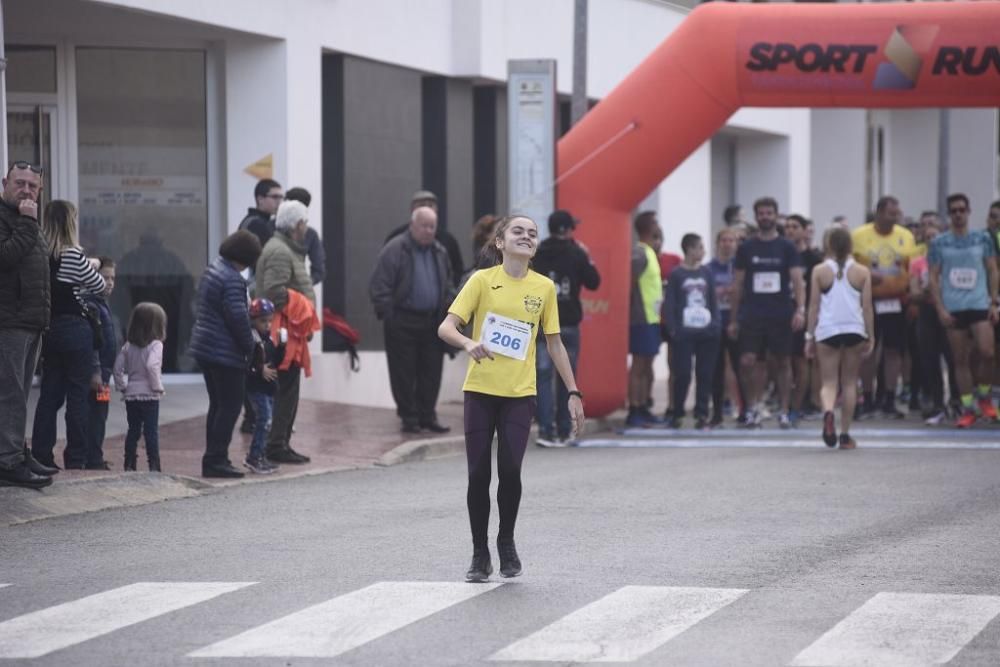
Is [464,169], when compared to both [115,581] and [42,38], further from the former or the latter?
[115,581]

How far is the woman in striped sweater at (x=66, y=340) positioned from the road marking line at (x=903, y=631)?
620 centimetres

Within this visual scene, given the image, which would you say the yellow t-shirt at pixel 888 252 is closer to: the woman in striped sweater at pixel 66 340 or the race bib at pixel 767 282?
the race bib at pixel 767 282

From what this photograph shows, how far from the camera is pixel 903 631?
7.43m

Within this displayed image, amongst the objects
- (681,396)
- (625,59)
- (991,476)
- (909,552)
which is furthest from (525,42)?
(909,552)

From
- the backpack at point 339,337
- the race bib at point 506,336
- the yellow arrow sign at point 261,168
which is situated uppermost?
the yellow arrow sign at point 261,168

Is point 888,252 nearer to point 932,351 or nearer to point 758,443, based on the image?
point 932,351

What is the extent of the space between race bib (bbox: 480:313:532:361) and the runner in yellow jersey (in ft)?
36.4

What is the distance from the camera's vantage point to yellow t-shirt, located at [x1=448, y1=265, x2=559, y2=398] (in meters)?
9.04

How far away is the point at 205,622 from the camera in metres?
7.67

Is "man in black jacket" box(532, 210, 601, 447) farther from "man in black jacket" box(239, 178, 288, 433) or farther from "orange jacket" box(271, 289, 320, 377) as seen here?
"orange jacket" box(271, 289, 320, 377)

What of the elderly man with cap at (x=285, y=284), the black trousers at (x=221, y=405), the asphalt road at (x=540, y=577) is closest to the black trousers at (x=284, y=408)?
the elderly man with cap at (x=285, y=284)

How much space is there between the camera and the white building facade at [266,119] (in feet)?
61.3

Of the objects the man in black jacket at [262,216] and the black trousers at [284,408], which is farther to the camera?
the man in black jacket at [262,216]

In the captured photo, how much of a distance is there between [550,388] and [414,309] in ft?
4.56
